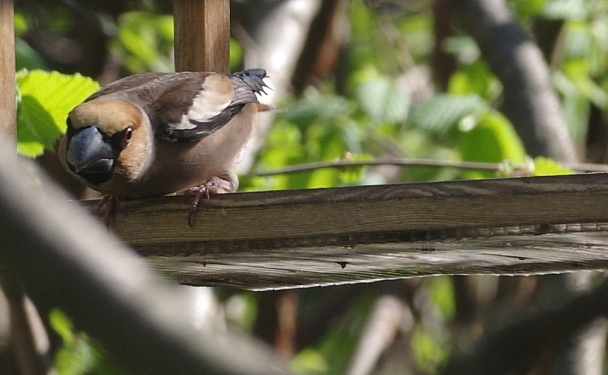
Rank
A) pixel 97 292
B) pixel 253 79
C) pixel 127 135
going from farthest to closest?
pixel 253 79, pixel 127 135, pixel 97 292

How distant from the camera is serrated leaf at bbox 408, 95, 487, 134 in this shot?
4.04m

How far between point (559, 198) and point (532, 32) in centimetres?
391

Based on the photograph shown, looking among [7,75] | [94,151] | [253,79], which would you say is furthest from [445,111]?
[7,75]

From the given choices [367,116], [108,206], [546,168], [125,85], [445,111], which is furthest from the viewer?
[367,116]

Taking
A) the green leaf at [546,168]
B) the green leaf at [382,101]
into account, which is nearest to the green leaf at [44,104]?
the green leaf at [546,168]

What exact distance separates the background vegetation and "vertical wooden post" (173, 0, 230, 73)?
32 centimetres

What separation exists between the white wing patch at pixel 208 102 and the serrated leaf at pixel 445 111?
1492 millimetres

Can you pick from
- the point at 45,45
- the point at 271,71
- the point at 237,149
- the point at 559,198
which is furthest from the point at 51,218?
the point at 45,45

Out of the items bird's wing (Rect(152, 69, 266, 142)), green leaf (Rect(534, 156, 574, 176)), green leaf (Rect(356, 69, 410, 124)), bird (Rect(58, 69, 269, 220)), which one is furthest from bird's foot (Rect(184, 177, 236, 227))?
green leaf (Rect(356, 69, 410, 124))

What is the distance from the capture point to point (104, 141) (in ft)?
8.05

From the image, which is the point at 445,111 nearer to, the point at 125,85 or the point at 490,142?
the point at 490,142

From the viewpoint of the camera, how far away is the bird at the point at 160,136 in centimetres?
242

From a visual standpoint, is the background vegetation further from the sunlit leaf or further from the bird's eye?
the bird's eye

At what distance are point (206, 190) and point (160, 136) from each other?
374 mm
